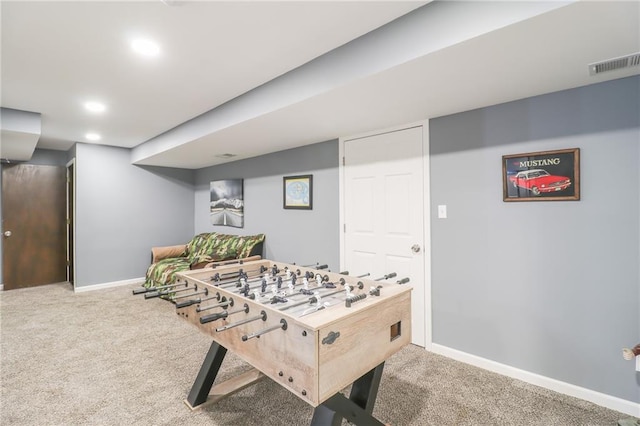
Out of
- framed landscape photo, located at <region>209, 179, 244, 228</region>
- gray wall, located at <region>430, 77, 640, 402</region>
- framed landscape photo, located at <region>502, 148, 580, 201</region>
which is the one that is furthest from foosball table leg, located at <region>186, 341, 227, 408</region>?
framed landscape photo, located at <region>209, 179, 244, 228</region>

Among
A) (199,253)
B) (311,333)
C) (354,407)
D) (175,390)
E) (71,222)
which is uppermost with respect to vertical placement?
(71,222)

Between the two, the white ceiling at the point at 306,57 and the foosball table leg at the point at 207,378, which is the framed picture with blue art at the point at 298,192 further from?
the foosball table leg at the point at 207,378

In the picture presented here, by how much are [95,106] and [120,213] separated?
8.66 ft

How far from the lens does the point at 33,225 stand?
5.12 metres

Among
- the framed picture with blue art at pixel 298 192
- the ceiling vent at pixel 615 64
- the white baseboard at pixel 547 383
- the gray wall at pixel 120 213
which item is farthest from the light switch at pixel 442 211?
the gray wall at pixel 120 213

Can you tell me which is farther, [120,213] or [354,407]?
[120,213]

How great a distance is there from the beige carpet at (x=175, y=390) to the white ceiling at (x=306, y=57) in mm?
2124

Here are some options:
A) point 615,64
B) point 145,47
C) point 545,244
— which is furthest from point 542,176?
point 145,47

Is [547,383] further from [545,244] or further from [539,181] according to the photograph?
[539,181]

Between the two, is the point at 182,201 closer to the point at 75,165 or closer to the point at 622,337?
the point at 75,165

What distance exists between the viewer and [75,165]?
482 cm

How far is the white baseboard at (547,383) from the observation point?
1.91m

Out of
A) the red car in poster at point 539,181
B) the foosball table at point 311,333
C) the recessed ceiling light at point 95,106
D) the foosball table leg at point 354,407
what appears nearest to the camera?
the foosball table at point 311,333

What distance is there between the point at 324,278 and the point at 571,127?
2.00m
